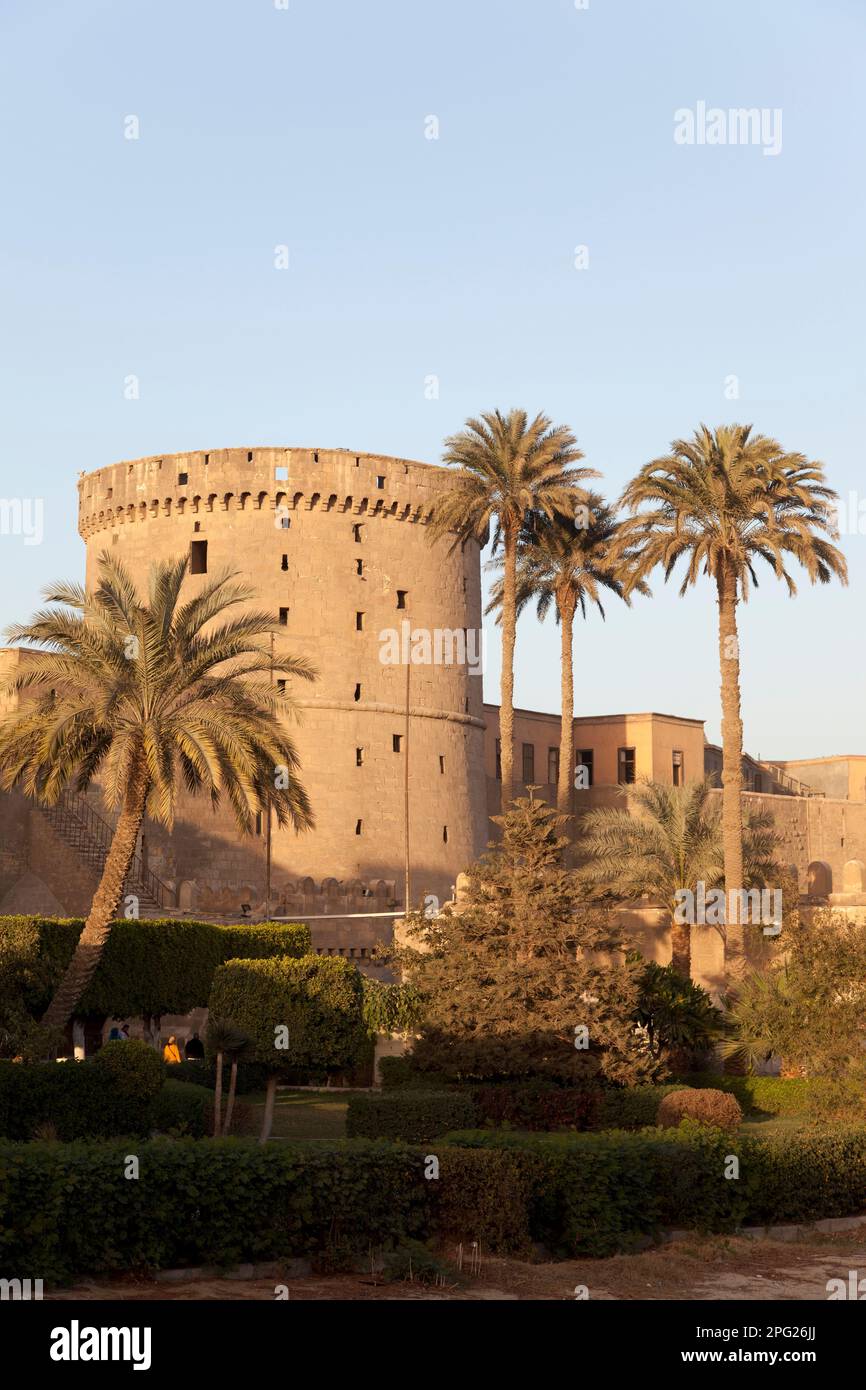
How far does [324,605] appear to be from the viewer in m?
50.4

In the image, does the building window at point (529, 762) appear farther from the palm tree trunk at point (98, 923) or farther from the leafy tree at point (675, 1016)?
the palm tree trunk at point (98, 923)

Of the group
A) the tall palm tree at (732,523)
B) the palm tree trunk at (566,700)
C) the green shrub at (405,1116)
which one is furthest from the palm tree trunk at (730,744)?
the green shrub at (405,1116)

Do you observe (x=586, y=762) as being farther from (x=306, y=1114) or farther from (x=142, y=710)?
(x=142, y=710)

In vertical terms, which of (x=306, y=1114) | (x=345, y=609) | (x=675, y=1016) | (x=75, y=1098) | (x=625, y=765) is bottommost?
(x=306, y=1114)

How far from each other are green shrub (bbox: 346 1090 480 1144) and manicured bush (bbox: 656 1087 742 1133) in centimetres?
264

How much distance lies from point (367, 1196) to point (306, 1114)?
485 inches

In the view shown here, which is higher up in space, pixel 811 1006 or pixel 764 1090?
pixel 811 1006

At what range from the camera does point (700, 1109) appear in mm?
21453

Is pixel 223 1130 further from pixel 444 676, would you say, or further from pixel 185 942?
pixel 444 676

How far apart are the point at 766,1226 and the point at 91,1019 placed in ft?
58.8

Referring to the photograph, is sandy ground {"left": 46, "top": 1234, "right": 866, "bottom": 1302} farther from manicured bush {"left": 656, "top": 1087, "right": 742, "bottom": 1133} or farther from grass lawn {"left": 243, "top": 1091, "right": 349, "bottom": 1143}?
grass lawn {"left": 243, "top": 1091, "right": 349, "bottom": 1143}

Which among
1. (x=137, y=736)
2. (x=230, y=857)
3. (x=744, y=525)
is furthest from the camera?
(x=230, y=857)

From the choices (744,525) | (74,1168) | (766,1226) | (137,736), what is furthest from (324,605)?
(74,1168)

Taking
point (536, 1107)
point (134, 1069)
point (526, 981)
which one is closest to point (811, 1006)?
point (526, 981)
